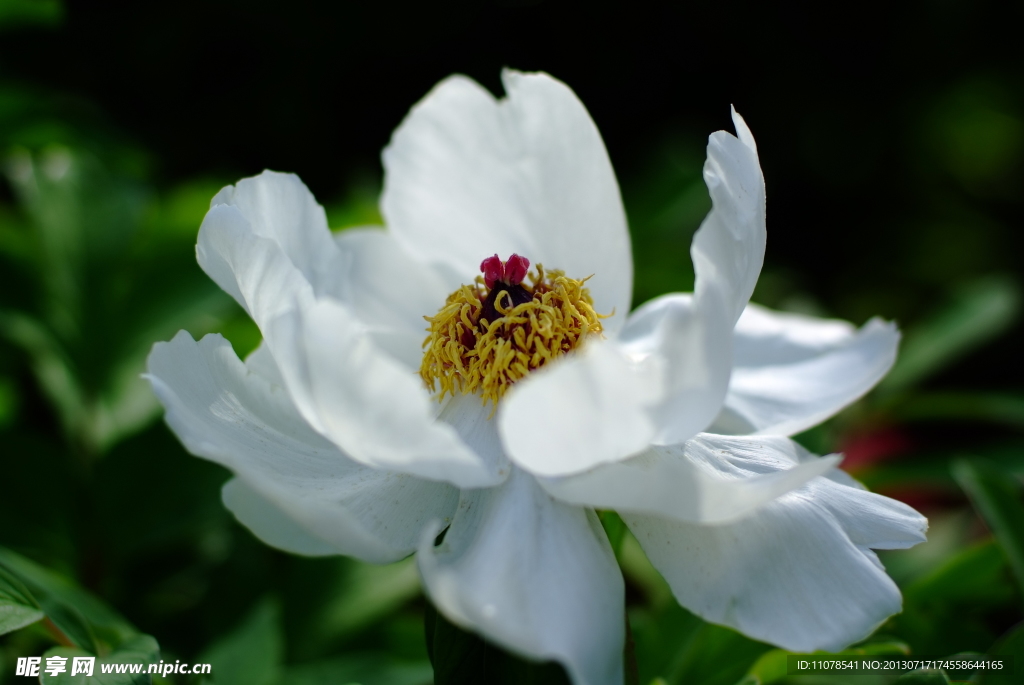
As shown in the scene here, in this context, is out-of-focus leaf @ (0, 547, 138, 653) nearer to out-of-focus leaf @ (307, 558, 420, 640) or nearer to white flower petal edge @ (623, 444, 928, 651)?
out-of-focus leaf @ (307, 558, 420, 640)

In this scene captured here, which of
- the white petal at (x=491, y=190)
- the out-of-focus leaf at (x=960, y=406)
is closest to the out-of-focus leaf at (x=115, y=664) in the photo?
the white petal at (x=491, y=190)

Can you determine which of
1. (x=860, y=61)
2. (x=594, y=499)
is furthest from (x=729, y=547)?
(x=860, y=61)

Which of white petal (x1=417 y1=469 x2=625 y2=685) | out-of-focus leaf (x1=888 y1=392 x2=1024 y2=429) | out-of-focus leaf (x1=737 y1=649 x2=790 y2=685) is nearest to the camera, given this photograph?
white petal (x1=417 y1=469 x2=625 y2=685)

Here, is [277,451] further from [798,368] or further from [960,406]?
[960,406]

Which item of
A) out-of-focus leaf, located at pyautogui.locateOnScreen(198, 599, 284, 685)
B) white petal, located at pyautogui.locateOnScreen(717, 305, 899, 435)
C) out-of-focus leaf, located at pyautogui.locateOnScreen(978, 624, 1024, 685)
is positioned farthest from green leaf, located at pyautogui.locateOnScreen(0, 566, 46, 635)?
out-of-focus leaf, located at pyautogui.locateOnScreen(978, 624, 1024, 685)

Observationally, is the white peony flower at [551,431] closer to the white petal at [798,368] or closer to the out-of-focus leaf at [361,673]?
the white petal at [798,368]

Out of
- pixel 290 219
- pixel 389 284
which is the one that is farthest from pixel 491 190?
pixel 290 219
